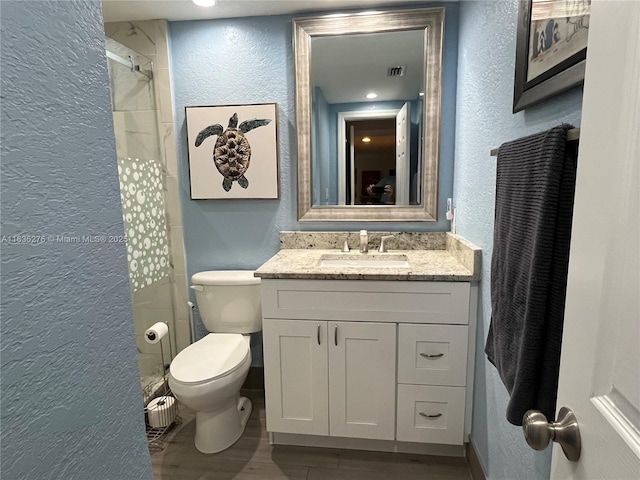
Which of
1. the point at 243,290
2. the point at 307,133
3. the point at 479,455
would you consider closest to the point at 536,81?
the point at 307,133

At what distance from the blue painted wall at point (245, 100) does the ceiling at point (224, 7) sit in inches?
2.2

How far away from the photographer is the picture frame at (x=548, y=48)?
2.48 ft

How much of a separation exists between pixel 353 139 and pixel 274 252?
0.82 meters

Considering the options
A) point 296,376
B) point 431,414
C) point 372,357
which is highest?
point 372,357

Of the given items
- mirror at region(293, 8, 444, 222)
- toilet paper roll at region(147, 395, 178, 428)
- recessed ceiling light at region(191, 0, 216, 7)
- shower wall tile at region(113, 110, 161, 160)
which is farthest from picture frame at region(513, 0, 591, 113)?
toilet paper roll at region(147, 395, 178, 428)

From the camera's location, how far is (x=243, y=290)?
1.98m

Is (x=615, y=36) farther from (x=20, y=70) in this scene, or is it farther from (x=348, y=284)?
(x=348, y=284)

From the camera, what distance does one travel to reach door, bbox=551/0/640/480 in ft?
1.32

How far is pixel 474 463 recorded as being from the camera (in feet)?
5.11

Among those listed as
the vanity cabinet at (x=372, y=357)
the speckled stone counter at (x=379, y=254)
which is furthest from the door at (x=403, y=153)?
the vanity cabinet at (x=372, y=357)

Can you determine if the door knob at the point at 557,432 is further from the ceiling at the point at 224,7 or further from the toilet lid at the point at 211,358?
the ceiling at the point at 224,7

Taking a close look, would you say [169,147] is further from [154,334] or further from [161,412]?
[161,412]

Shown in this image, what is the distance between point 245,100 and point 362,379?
164 cm

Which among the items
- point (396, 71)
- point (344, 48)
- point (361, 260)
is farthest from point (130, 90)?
point (361, 260)
